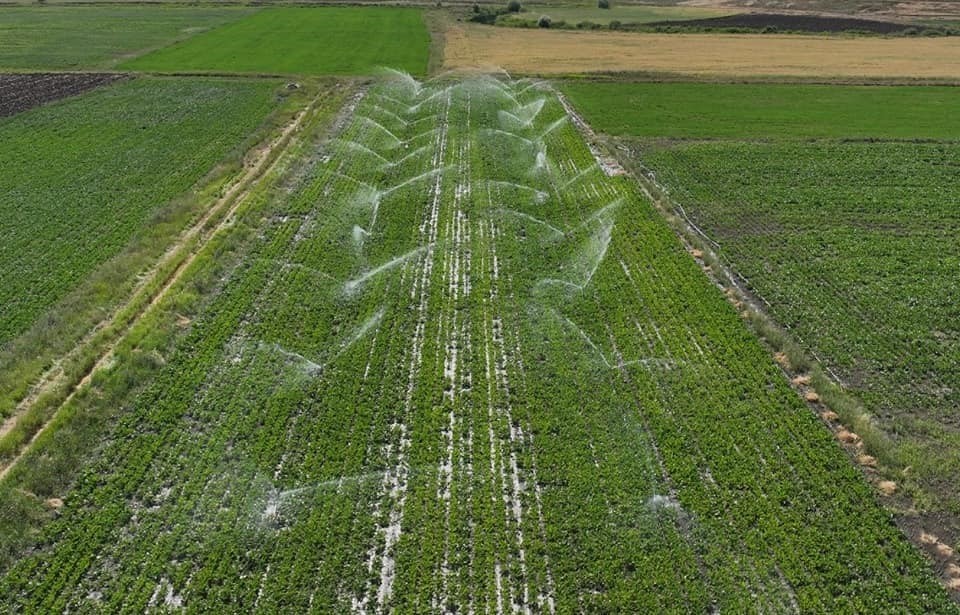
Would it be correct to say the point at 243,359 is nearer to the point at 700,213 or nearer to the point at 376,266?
the point at 376,266

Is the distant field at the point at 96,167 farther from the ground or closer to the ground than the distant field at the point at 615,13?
closer to the ground

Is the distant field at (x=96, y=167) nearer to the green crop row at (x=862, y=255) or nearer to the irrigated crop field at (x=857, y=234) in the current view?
the irrigated crop field at (x=857, y=234)

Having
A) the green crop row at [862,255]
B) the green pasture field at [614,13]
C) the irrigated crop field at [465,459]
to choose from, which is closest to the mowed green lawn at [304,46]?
the green pasture field at [614,13]

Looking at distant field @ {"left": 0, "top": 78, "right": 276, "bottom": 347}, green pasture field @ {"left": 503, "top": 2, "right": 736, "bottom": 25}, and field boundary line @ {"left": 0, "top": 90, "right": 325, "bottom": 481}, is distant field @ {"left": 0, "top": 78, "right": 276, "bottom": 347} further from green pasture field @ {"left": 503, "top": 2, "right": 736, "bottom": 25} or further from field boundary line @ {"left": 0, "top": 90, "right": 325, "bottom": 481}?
green pasture field @ {"left": 503, "top": 2, "right": 736, "bottom": 25}

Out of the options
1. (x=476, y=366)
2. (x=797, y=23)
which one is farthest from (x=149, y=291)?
(x=797, y=23)

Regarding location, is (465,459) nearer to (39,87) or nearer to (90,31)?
(39,87)

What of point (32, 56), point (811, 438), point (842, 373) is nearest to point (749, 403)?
point (811, 438)

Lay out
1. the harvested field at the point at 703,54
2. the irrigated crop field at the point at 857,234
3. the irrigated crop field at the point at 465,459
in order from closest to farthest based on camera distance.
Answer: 1. the irrigated crop field at the point at 465,459
2. the irrigated crop field at the point at 857,234
3. the harvested field at the point at 703,54
